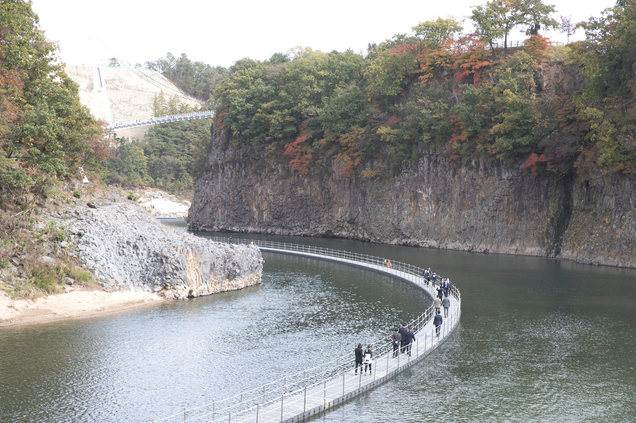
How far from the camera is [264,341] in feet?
106

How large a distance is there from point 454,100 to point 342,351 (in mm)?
57462

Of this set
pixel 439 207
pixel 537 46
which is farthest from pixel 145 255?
pixel 537 46

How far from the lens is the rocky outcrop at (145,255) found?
136 feet

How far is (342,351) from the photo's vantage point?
30.2 metres

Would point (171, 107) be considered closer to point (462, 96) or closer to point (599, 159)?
point (462, 96)

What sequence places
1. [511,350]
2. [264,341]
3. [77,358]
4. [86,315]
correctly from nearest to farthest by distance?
1. [77,358]
2. [511,350]
3. [264,341]
4. [86,315]

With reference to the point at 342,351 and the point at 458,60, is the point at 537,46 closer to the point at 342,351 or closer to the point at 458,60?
the point at 458,60

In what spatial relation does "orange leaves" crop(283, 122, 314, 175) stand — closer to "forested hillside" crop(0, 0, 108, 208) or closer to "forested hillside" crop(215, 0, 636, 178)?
"forested hillside" crop(215, 0, 636, 178)

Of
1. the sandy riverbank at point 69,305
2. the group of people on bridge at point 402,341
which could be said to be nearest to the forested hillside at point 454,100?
the group of people on bridge at point 402,341

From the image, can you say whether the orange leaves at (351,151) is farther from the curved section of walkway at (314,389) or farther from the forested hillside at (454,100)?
the curved section of walkway at (314,389)

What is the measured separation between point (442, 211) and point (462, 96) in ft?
54.2

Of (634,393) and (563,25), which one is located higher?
(563,25)

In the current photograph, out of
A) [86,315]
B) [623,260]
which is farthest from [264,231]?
[86,315]

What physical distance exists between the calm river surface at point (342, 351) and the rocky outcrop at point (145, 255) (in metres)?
1.92
